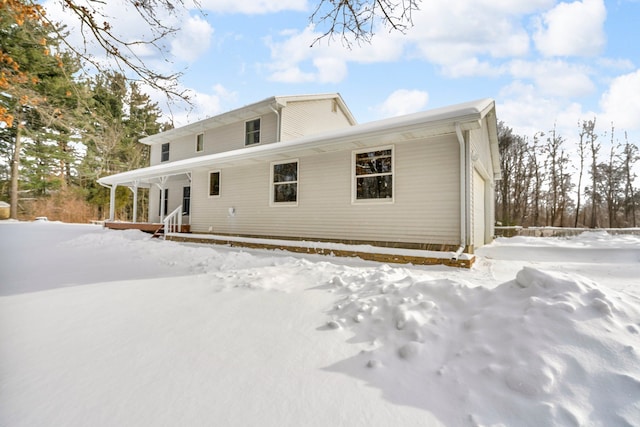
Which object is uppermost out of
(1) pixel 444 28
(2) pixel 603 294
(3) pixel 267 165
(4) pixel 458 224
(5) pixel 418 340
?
(1) pixel 444 28

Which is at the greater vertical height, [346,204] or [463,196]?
[463,196]

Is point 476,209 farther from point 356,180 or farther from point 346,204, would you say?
point 346,204

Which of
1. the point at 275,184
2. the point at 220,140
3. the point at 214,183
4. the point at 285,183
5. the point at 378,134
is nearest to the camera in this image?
the point at 378,134

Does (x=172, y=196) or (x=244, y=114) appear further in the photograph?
(x=172, y=196)

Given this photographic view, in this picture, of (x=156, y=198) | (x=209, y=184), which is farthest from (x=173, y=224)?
(x=156, y=198)

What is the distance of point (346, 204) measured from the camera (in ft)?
24.4

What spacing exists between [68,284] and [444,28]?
6.49 meters

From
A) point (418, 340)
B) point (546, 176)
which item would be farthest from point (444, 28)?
point (546, 176)

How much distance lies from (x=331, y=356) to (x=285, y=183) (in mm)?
6936

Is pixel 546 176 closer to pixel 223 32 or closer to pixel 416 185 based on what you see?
pixel 416 185

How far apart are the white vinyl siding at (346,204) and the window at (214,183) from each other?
351 millimetres

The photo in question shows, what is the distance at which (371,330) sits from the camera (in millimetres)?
2340

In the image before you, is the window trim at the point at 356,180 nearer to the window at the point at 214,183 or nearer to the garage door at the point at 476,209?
the garage door at the point at 476,209

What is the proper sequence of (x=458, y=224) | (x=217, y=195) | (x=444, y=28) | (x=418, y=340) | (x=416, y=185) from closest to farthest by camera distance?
(x=418, y=340)
(x=444, y=28)
(x=458, y=224)
(x=416, y=185)
(x=217, y=195)
